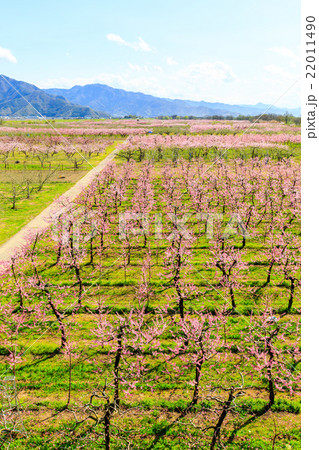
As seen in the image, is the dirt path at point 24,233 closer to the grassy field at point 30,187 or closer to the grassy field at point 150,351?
the grassy field at point 30,187

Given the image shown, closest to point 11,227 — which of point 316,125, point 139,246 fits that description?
point 139,246

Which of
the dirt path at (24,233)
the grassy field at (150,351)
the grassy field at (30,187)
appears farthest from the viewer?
the grassy field at (30,187)

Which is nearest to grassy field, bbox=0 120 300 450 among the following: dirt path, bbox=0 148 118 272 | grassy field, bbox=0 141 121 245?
dirt path, bbox=0 148 118 272

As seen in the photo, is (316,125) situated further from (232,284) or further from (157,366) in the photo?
(157,366)

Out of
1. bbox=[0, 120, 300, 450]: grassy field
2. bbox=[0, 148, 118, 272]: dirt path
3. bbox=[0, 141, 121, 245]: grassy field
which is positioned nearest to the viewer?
bbox=[0, 120, 300, 450]: grassy field

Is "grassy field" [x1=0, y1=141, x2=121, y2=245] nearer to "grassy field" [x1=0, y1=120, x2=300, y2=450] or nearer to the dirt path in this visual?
the dirt path

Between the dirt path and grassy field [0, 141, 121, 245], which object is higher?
grassy field [0, 141, 121, 245]

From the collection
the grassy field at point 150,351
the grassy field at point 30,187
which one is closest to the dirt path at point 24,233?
the grassy field at point 30,187

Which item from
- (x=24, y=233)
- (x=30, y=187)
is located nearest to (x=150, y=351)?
(x=24, y=233)

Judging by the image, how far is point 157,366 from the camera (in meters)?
11.8

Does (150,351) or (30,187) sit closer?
(150,351)

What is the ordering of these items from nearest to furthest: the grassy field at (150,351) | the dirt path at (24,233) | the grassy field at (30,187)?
the grassy field at (150,351) < the dirt path at (24,233) < the grassy field at (30,187)

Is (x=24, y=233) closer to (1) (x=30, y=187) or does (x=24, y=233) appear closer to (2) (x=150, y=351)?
(2) (x=150, y=351)

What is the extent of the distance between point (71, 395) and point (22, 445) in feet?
6.71
